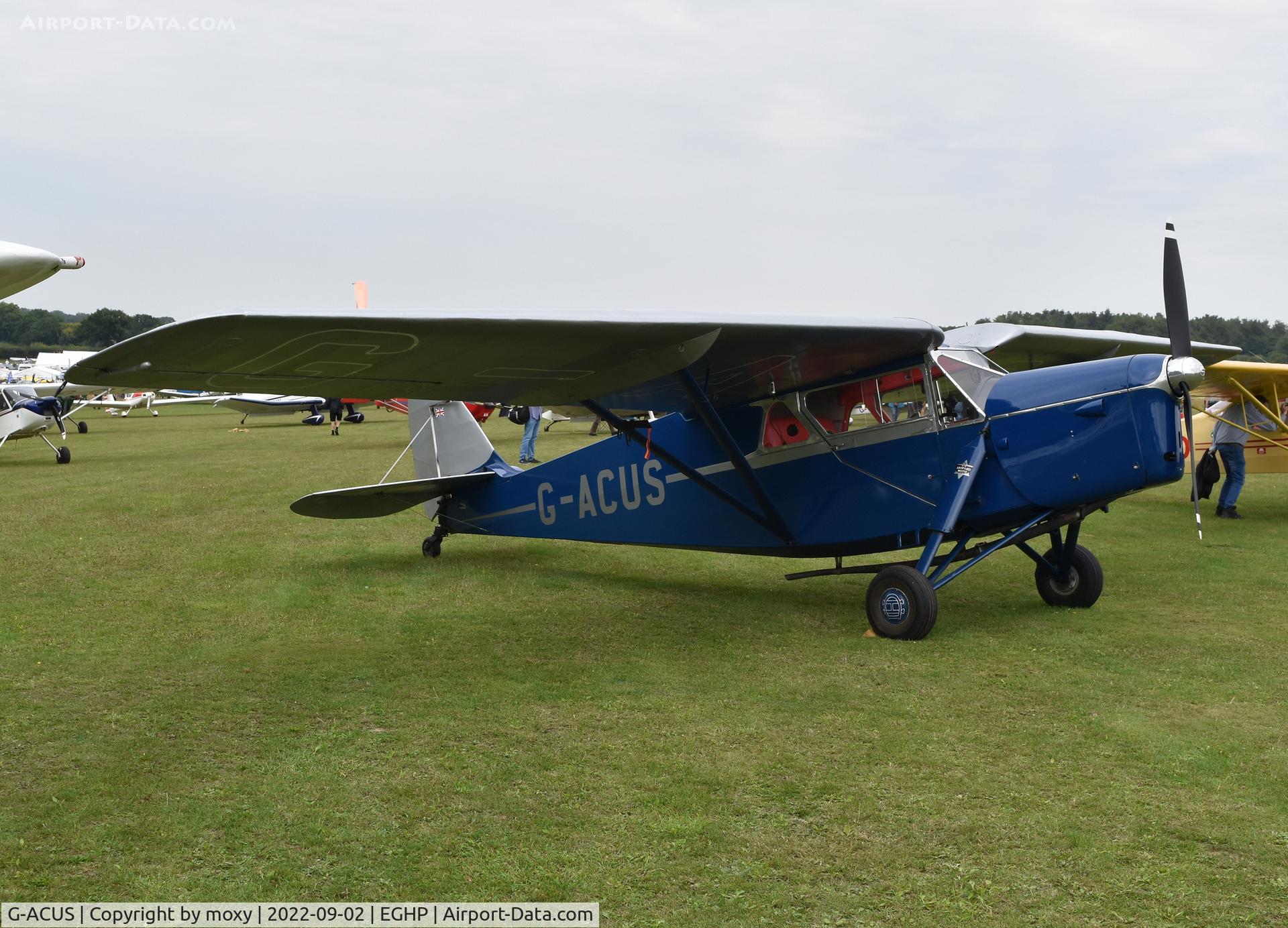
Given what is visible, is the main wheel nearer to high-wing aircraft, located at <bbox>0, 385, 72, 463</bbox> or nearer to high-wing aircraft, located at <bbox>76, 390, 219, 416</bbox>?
high-wing aircraft, located at <bbox>0, 385, 72, 463</bbox>

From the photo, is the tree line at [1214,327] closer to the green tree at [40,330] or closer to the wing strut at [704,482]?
the wing strut at [704,482]

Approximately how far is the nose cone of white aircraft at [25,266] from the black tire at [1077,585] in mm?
7250

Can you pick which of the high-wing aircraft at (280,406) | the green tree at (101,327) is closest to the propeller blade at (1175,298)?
the high-wing aircraft at (280,406)

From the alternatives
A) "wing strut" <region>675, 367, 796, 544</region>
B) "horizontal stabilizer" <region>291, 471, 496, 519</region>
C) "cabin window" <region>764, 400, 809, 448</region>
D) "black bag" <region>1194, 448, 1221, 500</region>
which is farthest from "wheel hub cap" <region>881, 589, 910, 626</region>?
"black bag" <region>1194, 448, 1221, 500</region>

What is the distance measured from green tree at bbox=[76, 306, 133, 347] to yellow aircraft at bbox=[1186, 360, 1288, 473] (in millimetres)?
107840

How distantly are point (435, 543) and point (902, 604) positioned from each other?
5270mm

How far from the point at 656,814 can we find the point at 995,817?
1.34 metres

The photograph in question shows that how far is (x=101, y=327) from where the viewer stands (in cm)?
10800

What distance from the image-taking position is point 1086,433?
22.7ft

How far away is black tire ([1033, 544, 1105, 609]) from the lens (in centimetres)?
812

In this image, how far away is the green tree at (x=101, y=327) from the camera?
10675 centimetres

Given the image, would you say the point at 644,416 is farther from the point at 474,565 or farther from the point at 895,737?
the point at 895,737

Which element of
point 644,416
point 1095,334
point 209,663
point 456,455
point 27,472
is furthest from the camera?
point 27,472

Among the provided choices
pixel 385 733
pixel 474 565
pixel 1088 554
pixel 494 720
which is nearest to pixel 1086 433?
pixel 1088 554
